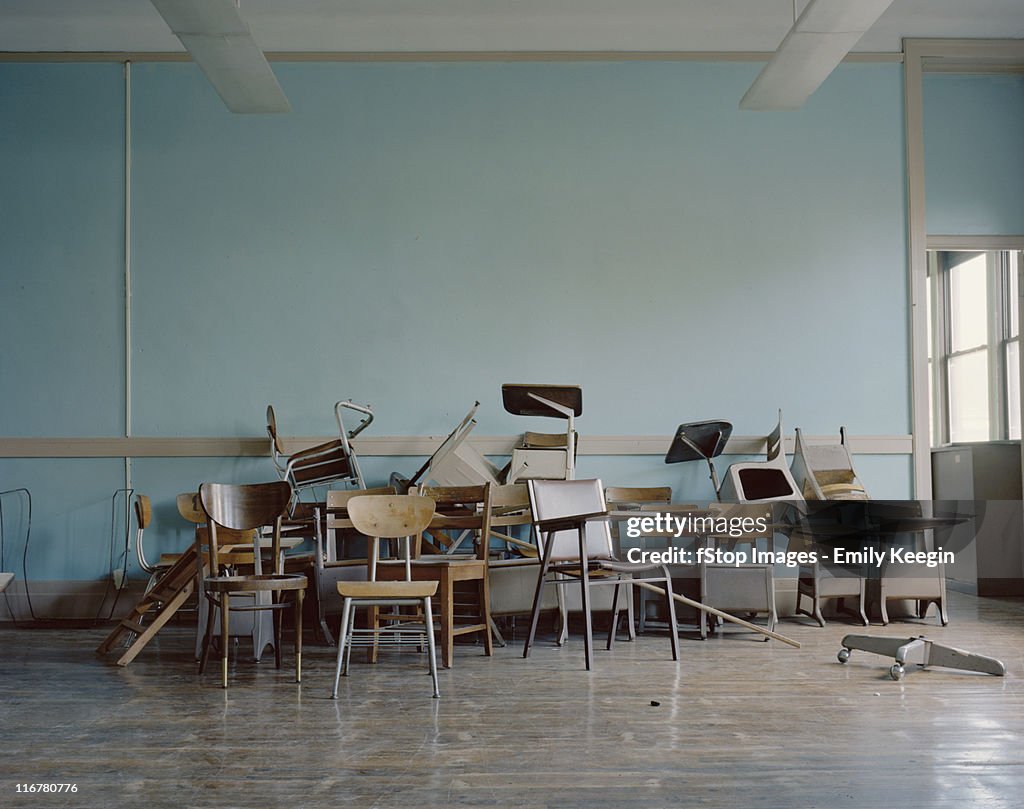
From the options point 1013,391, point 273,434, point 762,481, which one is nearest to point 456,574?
point 273,434

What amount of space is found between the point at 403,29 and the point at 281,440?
10.8 feet

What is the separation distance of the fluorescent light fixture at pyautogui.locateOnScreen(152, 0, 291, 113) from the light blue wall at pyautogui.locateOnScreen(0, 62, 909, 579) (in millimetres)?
1212

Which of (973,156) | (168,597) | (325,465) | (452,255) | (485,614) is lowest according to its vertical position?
(485,614)

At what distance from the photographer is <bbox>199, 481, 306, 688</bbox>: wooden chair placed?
4570mm

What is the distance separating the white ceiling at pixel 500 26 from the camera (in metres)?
7.37

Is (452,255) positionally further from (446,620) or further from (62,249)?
(446,620)

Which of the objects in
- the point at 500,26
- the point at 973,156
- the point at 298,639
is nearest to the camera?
the point at 298,639

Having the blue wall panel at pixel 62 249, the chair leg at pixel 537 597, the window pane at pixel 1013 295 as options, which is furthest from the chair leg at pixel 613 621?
the window pane at pixel 1013 295

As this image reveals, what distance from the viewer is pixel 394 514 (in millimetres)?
4922

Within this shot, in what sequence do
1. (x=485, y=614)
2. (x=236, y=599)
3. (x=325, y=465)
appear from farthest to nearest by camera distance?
(x=325, y=465) < (x=485, y=614) < (x=236, y=599)

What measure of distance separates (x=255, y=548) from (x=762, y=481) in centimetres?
358

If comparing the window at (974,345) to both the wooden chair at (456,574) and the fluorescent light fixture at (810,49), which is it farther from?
the wooden chair at (456,574)

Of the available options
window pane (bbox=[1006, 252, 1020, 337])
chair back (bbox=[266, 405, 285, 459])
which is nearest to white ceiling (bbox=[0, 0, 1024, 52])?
window pane (bbox=[1006, 252, 1020, 337])

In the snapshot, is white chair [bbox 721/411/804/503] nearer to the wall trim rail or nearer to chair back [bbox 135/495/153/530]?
the wall trim rail
